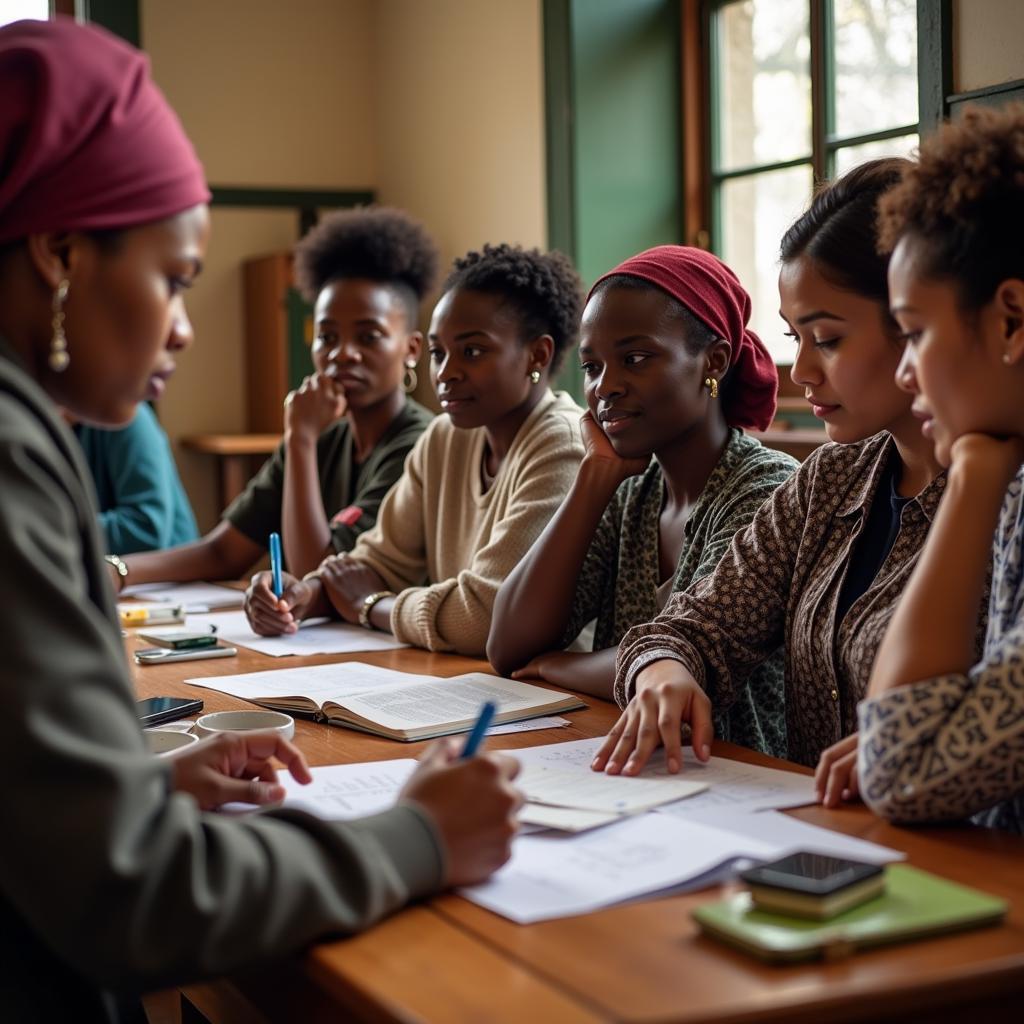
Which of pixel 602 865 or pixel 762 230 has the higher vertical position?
pixel 762 230

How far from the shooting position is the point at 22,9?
15.0 feet

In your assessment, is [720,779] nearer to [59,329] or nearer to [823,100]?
[59,329]

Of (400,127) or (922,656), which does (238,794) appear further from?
(400,127)

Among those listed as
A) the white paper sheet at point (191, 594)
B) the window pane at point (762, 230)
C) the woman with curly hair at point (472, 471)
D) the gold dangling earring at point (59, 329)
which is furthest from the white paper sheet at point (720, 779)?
the window pane at point (762, 230)

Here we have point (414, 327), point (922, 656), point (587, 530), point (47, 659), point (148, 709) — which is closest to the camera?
point (47, 659)

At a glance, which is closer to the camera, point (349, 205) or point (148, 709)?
point (148, 709)

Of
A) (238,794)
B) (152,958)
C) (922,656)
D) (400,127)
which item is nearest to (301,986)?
(152,958)

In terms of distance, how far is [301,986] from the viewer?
100 cm

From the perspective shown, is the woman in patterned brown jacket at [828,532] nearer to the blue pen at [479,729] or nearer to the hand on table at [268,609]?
the blue pen at [479,729]

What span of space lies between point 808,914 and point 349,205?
4.43 meters

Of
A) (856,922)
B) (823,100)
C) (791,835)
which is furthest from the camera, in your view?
(823,100)

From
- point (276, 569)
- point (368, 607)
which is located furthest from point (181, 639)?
point (368, 607)

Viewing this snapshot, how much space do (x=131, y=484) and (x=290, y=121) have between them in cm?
201

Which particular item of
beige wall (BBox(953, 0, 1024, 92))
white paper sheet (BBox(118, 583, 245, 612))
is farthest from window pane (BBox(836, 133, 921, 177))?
white paper sheet (BBox(118, 583, 245, 612))
